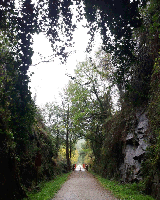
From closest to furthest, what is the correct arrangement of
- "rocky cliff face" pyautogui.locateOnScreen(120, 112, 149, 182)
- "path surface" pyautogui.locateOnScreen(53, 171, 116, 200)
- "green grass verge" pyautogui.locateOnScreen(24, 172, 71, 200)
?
"green grass verge" pyautogui.locateOnScreen(24, 172, 71, 200) → "path surface" pyautogui.locateOnScreen(53, 171, 116, 200) → "rocky cliff face" pyautogui.locateOnScreen(120, 112, 149, 182)

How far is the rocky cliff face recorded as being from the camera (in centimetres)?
912

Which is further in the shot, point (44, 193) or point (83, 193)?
point (83, 193)

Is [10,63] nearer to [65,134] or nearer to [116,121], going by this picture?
[116,121]

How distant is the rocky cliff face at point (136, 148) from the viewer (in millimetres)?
9117

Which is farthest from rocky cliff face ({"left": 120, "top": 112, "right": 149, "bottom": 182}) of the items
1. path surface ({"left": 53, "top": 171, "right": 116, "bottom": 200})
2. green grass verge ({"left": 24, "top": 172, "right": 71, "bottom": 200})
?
green grass verge ({"left": 24, "top": 172, "right": 71, "bottom": 200})

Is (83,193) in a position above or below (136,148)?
below

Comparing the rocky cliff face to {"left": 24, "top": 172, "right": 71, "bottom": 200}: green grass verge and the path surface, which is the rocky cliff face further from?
{"left": 24, "top": 172, "right": 71, "bottom": 200}: green grass verge

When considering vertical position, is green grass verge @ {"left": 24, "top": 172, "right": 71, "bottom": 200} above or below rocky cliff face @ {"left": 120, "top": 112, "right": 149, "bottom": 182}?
below

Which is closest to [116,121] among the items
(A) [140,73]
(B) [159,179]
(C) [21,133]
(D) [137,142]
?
(D) [137,142]

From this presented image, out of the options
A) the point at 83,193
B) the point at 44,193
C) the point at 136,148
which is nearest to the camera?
the point at 44,193

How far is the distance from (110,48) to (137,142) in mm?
7453

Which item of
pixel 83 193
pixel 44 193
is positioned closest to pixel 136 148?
pixel 83 193

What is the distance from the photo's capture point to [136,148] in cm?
1006

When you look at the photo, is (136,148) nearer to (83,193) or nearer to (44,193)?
(83,193)
